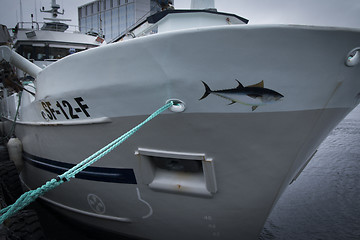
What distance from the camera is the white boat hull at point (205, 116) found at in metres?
1.84

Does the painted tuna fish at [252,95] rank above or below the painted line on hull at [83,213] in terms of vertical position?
above

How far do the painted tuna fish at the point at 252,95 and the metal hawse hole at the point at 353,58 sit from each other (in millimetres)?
496

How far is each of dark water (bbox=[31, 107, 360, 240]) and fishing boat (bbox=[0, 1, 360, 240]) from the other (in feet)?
3.86

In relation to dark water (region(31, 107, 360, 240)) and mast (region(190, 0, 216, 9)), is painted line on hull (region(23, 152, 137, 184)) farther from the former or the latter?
mast (region(190, 0, 216, 9))

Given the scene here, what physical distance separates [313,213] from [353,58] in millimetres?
3905

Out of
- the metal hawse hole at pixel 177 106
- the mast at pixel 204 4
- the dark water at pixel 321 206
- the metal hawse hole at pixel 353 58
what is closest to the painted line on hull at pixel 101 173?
the metal hawse hole at pixel 177 106

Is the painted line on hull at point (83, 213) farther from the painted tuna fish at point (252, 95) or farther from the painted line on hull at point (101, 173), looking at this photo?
the painted tuna fish at point (252, 95)

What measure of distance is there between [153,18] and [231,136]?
3355mm

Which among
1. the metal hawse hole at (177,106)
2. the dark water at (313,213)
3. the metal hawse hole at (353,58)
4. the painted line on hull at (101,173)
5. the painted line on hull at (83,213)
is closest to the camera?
the metal hawse hole at (353,58)

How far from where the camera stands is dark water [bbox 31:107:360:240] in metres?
4.00

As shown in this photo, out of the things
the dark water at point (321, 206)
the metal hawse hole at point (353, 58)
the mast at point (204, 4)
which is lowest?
the dark water at point (321, 206)

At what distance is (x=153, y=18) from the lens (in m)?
4.64

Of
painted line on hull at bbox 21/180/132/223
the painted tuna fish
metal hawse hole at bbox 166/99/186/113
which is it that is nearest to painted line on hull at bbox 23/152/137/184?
painted line on hull at bbox 21/180/132/223

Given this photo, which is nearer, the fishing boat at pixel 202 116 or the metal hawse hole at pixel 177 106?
the fishing boat at pixel 202 116
